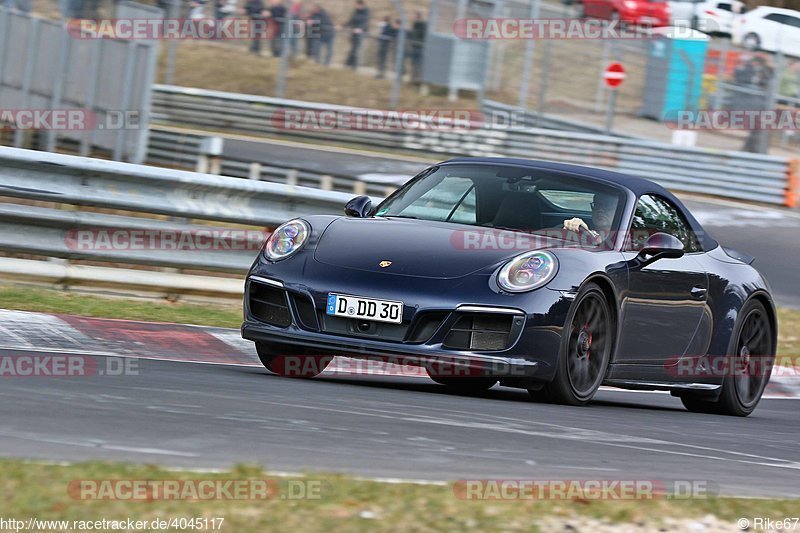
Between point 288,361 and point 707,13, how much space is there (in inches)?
1309

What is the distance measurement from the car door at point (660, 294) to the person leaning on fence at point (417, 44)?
1907 cm

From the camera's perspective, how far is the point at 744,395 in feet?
28.6

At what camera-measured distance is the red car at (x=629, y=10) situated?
35.9 meters

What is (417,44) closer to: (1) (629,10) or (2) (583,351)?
(1) (629,10)

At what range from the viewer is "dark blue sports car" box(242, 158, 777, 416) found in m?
6.61

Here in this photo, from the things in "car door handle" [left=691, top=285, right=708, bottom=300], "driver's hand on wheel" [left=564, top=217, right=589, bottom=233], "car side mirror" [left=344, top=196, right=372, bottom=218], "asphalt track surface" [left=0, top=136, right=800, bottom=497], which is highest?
"driver's hand on wheel" [left=564, top=217, right=589, bottom=233]

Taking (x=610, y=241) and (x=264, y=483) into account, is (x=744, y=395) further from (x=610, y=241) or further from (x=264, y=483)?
(x=264, y=483)

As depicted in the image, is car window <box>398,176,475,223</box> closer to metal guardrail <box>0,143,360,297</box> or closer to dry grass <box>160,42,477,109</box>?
metal guardrail <box>0,143,360,297</box>

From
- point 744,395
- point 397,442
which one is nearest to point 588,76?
point 744,395

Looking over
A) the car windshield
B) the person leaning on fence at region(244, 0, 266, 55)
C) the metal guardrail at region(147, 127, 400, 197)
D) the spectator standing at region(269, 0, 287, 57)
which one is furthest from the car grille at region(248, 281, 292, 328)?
the person leaning on fence at region(244, 0, 266, 55)

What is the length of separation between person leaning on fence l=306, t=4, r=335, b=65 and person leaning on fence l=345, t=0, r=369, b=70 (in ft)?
1.47

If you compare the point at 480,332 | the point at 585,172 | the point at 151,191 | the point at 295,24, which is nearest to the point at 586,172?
the point at 585,172

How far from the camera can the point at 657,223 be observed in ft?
Answer: 26.1

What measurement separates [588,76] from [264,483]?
23.5 m
